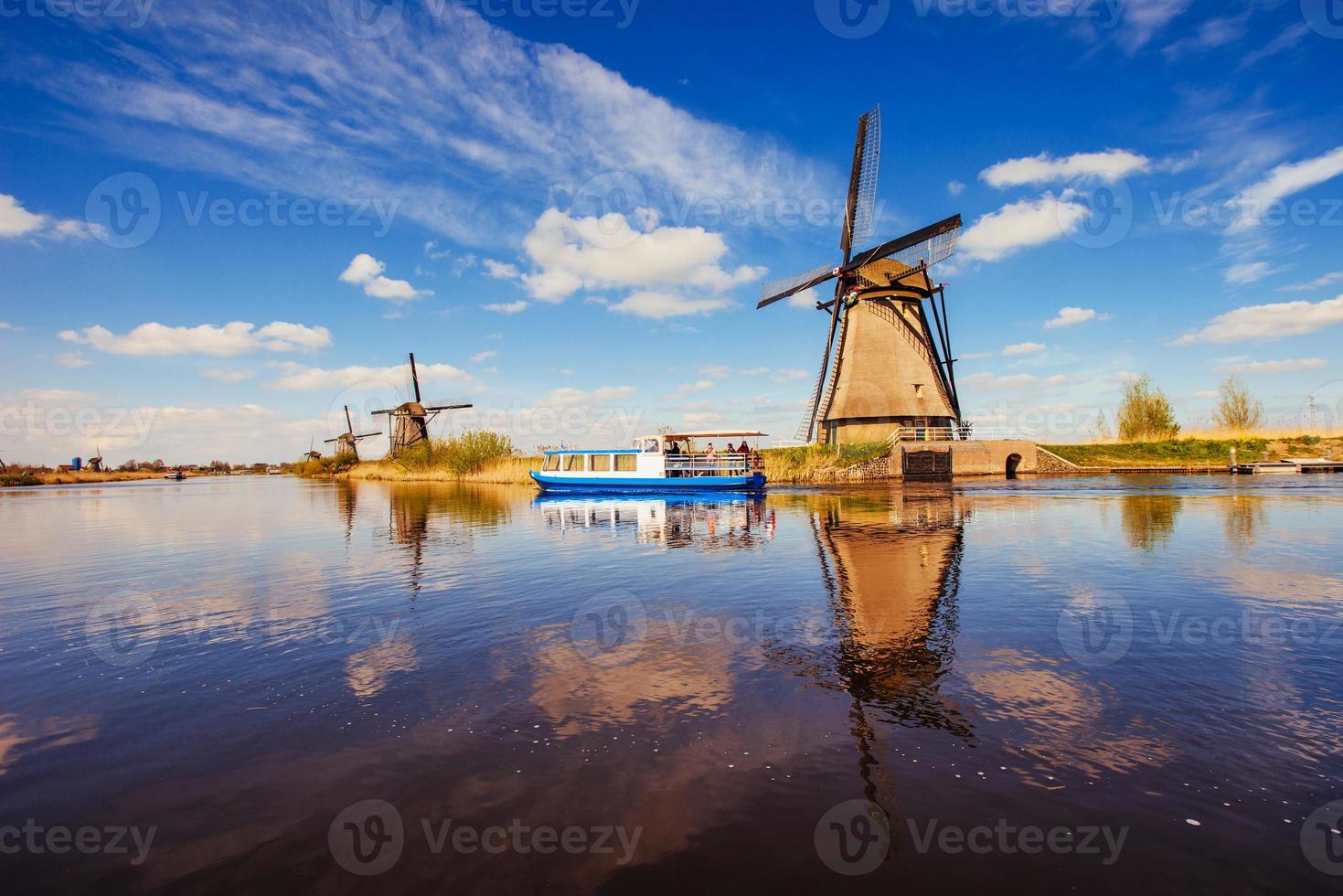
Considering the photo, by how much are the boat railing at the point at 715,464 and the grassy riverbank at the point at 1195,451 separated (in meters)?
31.5

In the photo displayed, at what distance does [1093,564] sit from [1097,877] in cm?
1072

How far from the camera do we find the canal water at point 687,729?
147 inches

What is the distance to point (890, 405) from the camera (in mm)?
45594

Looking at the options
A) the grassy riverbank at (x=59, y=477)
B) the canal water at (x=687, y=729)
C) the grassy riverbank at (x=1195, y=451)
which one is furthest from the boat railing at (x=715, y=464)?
the grassy riverbank at (x=59, y=477)

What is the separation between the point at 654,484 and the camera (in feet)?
122

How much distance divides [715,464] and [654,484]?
3995 millimetres

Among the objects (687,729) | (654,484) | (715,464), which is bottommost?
(687,729)

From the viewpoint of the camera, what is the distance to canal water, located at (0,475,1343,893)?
12.2 feet

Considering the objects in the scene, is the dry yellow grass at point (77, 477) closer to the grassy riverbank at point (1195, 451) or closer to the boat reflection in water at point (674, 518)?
the boat reflection in water at point (674, 518)

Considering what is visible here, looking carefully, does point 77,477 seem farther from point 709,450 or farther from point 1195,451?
point 1195,451

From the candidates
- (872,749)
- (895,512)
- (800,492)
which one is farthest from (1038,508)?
(872,749)

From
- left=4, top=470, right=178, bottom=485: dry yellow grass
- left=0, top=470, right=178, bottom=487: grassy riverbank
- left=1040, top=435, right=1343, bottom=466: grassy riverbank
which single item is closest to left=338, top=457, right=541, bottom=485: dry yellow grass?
left=0, top=470, right=178, bottom=487: grassy riverbank

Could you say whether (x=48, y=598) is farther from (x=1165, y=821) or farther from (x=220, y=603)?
(x=1165, y=821)

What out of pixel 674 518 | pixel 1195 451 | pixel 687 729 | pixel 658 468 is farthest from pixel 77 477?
pixel 1195 451
